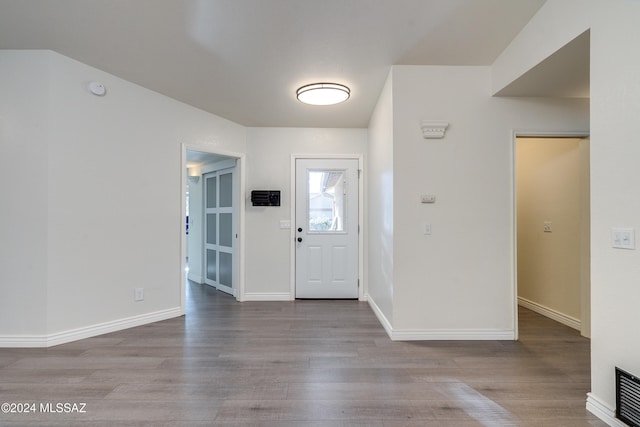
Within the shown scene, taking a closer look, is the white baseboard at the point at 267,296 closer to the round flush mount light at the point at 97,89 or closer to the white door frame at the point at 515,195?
Answer: the white door frame at the point at 515,195

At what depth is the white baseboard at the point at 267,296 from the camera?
452 centimetres

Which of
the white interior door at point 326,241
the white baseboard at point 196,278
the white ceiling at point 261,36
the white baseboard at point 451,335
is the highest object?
the white ceiling at point 261,36

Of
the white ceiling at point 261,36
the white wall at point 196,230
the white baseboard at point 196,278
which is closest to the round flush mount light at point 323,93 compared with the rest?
the white ceiling at point 261,36

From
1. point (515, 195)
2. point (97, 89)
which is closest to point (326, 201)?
point (515, 195)

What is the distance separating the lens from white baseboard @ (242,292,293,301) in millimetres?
4520

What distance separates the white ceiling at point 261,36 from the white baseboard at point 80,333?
2.44 metres

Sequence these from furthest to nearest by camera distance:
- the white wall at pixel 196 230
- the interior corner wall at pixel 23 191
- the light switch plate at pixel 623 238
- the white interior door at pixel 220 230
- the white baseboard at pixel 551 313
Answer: the white wall at pixel 196 230, the white interior door at pixel 220 230, the white baseboard at pixel 551 313, the interior corner wall at pixel 23 191, the light switch plate at pixel 623 238

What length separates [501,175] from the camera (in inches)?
116

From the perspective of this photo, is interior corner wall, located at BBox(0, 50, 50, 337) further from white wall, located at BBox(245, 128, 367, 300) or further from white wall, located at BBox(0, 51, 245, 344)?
white wall, located at BBox(245, 128, 367, 300)

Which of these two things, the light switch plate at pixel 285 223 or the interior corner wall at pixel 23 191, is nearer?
the interior corner wall at pixel 23 191

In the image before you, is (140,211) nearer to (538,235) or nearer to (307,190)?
(307,190)

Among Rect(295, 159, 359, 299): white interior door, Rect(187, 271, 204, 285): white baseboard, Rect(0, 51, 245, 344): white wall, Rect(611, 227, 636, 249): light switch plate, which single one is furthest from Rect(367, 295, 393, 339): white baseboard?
Rect(187, 271, 204, 285): white baseboard

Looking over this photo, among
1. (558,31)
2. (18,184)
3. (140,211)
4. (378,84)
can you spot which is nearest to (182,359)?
(140,211)

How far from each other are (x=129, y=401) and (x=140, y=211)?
2.00 metres
